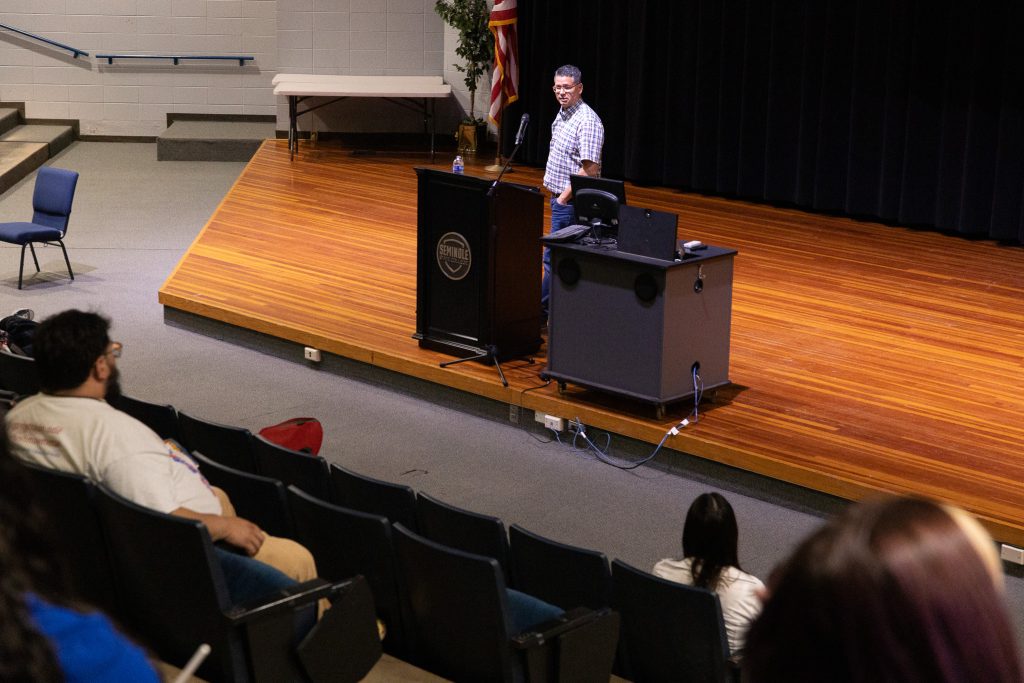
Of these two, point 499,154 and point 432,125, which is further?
point 432,125

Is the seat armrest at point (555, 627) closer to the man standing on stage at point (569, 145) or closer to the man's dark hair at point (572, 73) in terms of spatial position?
the man standing on stage at point (569, 145)

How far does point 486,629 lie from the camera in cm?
279

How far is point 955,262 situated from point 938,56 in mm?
→ 1554

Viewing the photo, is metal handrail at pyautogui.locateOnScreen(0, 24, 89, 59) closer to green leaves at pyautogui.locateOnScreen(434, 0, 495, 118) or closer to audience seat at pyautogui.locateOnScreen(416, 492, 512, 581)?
green leaves at pyautogui.locateOnScreen(434, 0, 495, 118)

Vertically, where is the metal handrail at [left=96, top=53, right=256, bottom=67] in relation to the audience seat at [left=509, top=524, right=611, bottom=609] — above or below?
above

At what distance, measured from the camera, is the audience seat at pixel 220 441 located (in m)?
3.83

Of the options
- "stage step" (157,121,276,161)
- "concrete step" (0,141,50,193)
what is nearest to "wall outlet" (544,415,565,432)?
"concrete step" (0,141,50,193)

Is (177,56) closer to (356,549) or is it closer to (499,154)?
(499,154)

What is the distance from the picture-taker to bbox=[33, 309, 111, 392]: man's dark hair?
9.52ft

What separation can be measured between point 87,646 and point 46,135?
1240 cm

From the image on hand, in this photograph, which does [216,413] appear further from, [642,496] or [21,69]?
[21,69]

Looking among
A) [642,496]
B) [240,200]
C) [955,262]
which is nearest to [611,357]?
[642,496]

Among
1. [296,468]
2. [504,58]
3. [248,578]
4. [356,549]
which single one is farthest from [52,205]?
[248,578]

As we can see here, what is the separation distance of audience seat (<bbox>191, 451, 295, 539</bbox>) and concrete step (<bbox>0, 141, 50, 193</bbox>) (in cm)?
798
